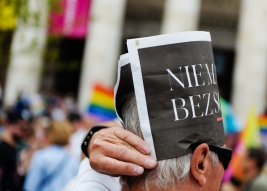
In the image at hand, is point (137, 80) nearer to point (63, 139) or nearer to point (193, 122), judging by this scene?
point (193, 122)

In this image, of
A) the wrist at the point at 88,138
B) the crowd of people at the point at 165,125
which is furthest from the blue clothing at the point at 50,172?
the crowd of people at the point at 165,125

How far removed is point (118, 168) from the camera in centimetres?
176

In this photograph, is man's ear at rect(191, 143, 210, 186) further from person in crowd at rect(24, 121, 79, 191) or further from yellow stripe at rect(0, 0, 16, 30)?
yellow stripe at rect(0, 0, 16, 30)

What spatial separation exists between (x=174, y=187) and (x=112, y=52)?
2358 cm

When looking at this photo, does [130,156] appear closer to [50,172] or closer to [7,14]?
[50,172]

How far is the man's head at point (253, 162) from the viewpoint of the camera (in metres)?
5.20

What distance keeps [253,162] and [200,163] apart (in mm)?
3641

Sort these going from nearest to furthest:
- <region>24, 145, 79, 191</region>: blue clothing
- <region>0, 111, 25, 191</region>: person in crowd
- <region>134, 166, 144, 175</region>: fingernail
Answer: <region>134, 166, 144, 175</region>: fingernail → <region>0, 111, 25, 191</region>: person in crowd → <region>24, 145, 79, 191</region>: blue clothing

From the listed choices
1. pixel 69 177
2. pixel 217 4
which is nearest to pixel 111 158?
pixel 69 177

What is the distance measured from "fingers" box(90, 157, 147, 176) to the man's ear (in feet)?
0.65

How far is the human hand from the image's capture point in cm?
173

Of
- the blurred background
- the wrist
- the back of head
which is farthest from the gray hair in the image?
the blurred background

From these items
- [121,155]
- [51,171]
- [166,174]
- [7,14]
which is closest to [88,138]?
[121,155]

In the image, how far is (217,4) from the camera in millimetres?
29781
